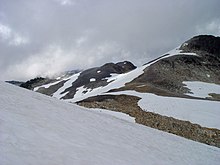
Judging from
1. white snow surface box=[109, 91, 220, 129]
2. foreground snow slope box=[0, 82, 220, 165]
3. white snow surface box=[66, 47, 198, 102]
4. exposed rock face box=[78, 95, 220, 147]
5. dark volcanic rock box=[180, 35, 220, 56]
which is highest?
dark volcanic rock box=[180, 35, 220, 56]

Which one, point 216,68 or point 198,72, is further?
point 216,68

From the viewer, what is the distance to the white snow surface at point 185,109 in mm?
29281

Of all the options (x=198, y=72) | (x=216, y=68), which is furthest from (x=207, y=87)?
(x=216, y=68)

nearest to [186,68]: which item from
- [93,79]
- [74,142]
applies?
[93,79]

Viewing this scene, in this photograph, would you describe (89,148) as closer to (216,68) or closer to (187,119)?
(187,119)

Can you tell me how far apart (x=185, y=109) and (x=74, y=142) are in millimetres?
25201

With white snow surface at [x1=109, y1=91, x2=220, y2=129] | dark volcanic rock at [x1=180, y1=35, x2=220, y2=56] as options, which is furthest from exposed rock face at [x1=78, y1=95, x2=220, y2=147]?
dark volcanic rock at [x1=180, y1=35, x2=220, y2=56]

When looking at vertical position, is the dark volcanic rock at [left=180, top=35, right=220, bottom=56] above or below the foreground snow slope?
above

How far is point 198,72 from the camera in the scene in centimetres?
8619

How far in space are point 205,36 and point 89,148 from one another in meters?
117

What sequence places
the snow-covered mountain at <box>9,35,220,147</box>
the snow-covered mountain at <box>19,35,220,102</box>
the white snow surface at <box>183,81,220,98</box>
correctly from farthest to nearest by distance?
the snow-covered mountain at <box>19,35,220,102</box> < the white snow surface at <box>183,81,220,98</box> < the snow-covered mountain at <box>9,35,220,147</box>

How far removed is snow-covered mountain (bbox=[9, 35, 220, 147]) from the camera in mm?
27234

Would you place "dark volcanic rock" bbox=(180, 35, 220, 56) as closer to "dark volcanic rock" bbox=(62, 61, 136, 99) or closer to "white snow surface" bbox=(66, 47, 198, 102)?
"white snow surface" bbox=(66, 47, 198, 102)

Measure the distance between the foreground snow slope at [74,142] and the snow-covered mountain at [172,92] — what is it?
28.5ft
